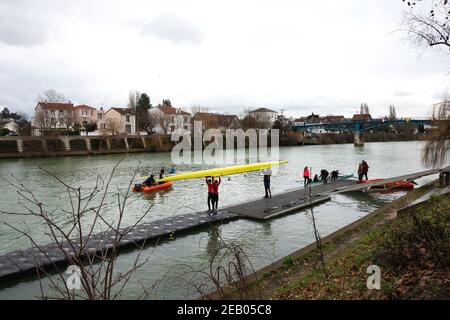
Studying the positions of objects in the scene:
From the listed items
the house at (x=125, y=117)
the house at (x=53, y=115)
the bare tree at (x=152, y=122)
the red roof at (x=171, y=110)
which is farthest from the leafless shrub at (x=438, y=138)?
the red roof at (x=171, y=110)

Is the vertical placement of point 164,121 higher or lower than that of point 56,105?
lower

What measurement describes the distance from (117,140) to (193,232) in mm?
56973

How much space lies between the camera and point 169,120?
3413 inches

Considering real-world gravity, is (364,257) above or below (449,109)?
below

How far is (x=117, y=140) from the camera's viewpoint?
2557 inches

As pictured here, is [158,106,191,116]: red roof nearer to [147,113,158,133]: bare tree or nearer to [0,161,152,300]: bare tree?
[147,113,158,133]: bare tree

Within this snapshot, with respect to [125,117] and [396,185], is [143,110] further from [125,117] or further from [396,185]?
[396,185]

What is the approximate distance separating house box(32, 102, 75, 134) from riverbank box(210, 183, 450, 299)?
246 feet

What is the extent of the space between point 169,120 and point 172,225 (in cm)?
7640

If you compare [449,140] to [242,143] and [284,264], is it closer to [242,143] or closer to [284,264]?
[284,264]

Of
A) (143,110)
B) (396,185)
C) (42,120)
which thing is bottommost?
(396,185)

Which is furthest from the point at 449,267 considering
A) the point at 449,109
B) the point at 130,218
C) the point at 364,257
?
the point at 449,109

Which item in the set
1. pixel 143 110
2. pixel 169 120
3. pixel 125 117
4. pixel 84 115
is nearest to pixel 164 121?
pixel 169 120

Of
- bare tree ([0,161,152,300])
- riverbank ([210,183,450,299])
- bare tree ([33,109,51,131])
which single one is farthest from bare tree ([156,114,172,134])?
riverbank ([210,183,450,299])
